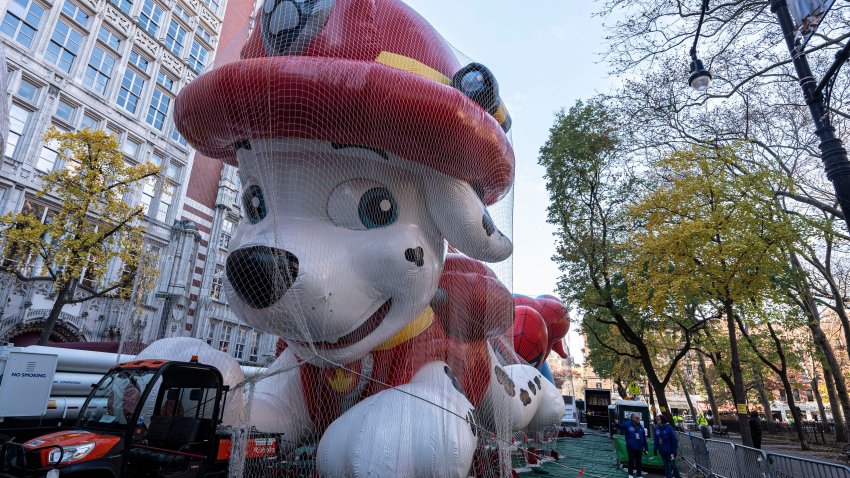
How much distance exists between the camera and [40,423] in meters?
6.97

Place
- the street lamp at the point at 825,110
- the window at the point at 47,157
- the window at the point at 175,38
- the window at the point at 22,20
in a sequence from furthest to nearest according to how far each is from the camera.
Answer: the window at the point at 175,38
the window at the point at 47,157
the window at the point at 22,20
the street lamp at the point at 825,110

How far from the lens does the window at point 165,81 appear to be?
2178cm

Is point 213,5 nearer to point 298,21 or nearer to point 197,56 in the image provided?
point 197,56

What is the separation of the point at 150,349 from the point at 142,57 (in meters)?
21.7

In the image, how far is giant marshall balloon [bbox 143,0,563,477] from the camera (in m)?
3.23

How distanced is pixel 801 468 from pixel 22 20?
23.9 m

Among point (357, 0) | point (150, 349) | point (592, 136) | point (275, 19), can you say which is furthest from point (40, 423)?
point (592, 136)

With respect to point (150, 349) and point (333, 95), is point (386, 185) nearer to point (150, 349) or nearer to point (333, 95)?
point (333, 95)

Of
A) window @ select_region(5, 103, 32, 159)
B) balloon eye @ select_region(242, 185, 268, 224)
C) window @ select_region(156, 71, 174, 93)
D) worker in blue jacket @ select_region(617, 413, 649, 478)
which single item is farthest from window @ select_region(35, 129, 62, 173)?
worker in blue jacket @ select_region(617, 413, 649, 478)

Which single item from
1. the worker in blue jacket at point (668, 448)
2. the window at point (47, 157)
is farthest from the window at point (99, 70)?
the worker in blue jacket at point (668, 448)

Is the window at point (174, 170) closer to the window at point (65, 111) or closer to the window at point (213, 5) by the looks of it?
the window at point (65, 111)

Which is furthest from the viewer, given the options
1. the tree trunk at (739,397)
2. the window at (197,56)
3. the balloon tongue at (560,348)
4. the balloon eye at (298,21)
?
the window at (197,56)

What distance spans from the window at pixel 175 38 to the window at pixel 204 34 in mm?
840

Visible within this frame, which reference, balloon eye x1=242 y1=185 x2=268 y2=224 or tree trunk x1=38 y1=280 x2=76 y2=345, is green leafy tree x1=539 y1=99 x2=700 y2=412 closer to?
balloon eye x1=242 y1=185 x2=268 y2=224
